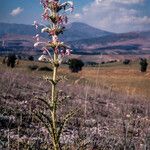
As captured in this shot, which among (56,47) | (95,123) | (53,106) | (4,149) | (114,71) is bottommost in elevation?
(114,71)

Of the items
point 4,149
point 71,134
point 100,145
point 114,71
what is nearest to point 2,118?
point 71,134

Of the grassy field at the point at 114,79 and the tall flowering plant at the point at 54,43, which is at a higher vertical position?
the tall flowering plant at the point at 54,43

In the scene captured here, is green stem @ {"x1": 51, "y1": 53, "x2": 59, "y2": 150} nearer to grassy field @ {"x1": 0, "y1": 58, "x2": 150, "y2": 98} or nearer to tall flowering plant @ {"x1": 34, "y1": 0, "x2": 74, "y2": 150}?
tall flowering plant @ {"x1": 34, "y1": 0, "x2": 74, "y2": 150}

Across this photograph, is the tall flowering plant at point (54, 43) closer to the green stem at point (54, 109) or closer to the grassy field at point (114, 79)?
the green stem at point (54, 109)

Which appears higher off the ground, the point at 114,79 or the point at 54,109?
the point at 54,109

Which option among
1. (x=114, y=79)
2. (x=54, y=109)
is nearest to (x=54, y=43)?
(x=54, y=109)

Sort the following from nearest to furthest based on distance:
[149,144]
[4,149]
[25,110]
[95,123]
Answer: [4,149] → [149,144] → [25,110] → [95,123]

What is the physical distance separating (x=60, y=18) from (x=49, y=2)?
247 mm

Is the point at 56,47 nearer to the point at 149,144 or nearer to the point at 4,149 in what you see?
the point at 4,149

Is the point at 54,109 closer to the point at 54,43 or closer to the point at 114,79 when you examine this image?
the point at 54,43

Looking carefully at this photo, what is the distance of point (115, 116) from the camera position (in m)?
20.2

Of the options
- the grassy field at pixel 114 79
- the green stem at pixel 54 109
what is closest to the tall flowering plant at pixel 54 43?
the green stem at pixel 54 109

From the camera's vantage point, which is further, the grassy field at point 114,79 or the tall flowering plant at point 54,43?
the grassy field at point 114,79

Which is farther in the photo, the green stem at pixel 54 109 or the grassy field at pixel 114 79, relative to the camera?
the grassy field at pixel 114 79
